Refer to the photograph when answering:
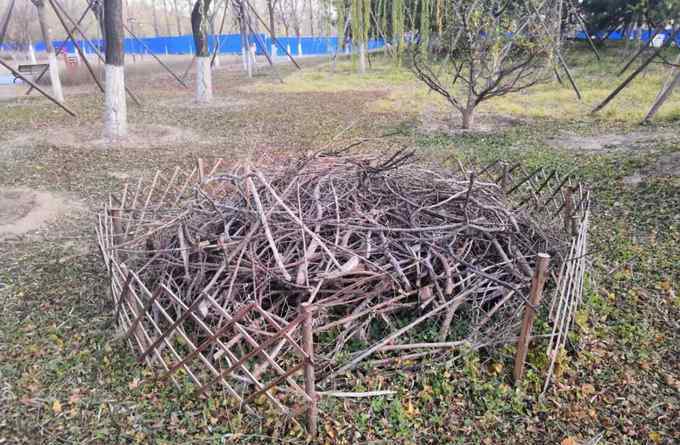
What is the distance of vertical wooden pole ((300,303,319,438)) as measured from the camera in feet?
8.03

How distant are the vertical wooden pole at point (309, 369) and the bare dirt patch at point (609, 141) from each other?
7.83 m

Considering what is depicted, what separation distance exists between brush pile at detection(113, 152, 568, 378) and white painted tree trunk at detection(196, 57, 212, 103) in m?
10.3

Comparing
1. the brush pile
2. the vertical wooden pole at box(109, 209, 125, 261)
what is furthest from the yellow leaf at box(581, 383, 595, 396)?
the vertical wooden pole at box(109, 209, 125, 261)

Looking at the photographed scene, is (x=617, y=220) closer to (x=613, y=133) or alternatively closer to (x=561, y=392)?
(x=561, y=392)

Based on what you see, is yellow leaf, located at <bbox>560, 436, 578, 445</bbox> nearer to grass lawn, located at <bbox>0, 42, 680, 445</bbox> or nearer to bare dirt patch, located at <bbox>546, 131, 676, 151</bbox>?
grass lawn, located at <bbox>0, 42, 680, 445</bbox>

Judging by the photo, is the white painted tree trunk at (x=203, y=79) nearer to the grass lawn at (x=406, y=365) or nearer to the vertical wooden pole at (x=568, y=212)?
the grass lawn at (x=406, y=365)

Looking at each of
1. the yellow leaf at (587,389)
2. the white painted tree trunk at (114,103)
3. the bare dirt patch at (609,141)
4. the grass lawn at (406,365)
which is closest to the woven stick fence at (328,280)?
the grass lawn at (406,365)

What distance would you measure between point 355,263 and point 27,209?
497 cm

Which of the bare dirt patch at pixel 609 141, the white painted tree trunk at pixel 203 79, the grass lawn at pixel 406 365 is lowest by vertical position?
the grass lawn at pixel 406 365

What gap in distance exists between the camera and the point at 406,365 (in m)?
3.19

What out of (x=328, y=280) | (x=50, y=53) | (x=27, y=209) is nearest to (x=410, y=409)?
(x=328, y=280)

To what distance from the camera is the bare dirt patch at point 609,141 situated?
339 inches

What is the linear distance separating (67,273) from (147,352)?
75.2 inches

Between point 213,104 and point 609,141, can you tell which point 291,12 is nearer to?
point 213,104
